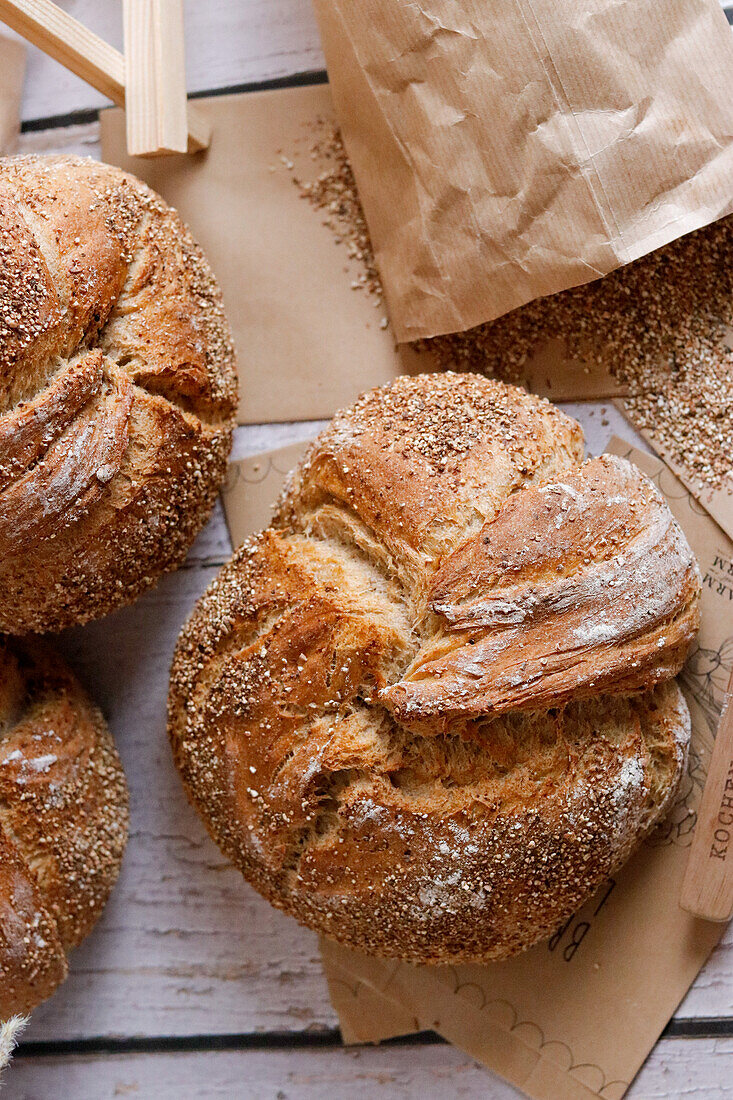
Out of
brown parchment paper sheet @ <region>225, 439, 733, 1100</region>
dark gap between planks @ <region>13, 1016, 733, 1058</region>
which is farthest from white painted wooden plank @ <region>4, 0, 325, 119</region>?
dark gap between planks @ <region>13, 1016, 733, 1058</region>

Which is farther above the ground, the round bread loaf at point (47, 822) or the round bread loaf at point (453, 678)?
the round bread loaf at point (453, 678)

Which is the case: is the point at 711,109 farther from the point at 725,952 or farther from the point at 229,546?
the point at 725,952

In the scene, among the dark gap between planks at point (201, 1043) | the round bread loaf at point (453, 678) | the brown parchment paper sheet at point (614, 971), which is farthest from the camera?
the dark gap between planks at point (201, 1043)

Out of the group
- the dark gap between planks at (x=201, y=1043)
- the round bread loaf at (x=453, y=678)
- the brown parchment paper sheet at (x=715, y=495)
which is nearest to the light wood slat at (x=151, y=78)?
the round bread loaf at (x=453, y=678)

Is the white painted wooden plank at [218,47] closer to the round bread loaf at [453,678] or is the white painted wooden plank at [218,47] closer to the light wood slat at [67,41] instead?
A: the light wood slat at [67,41]

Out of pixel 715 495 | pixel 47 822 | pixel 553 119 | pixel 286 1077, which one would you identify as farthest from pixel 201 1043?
pixel 553 119

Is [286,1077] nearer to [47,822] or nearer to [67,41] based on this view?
[47,822]
